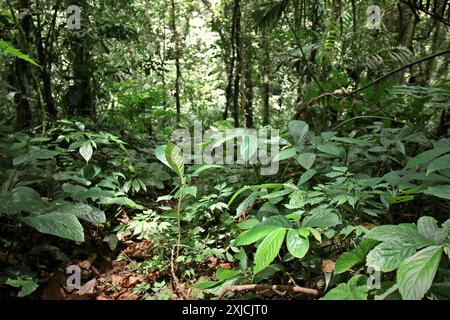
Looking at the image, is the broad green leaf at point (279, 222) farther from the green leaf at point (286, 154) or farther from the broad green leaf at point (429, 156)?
the broad green leaf at point (429, 156)

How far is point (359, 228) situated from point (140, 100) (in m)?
3.53

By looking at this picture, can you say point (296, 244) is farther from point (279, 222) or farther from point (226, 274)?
point (226, 274)

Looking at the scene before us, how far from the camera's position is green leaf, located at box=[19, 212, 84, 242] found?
148cm

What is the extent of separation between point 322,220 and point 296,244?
0.55 feet

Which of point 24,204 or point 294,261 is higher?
point 24,204

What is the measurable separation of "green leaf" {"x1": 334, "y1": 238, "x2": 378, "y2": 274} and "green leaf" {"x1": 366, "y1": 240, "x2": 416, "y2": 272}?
6.1 inches

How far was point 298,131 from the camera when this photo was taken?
1937mm

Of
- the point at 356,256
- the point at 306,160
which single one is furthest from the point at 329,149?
the point at 356,256

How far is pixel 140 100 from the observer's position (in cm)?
437

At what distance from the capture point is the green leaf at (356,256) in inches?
48.1

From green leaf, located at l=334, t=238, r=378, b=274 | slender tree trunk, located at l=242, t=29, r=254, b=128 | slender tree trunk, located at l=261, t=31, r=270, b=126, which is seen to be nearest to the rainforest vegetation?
green leaf, located at l=334, t=238, r=378, b=274

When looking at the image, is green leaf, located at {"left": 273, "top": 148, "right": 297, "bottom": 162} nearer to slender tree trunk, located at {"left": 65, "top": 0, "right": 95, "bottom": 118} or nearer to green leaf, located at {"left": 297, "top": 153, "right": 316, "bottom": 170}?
green leaf, located at {"left": 297, "top": 153, "right": 316, "bottom": 170}
